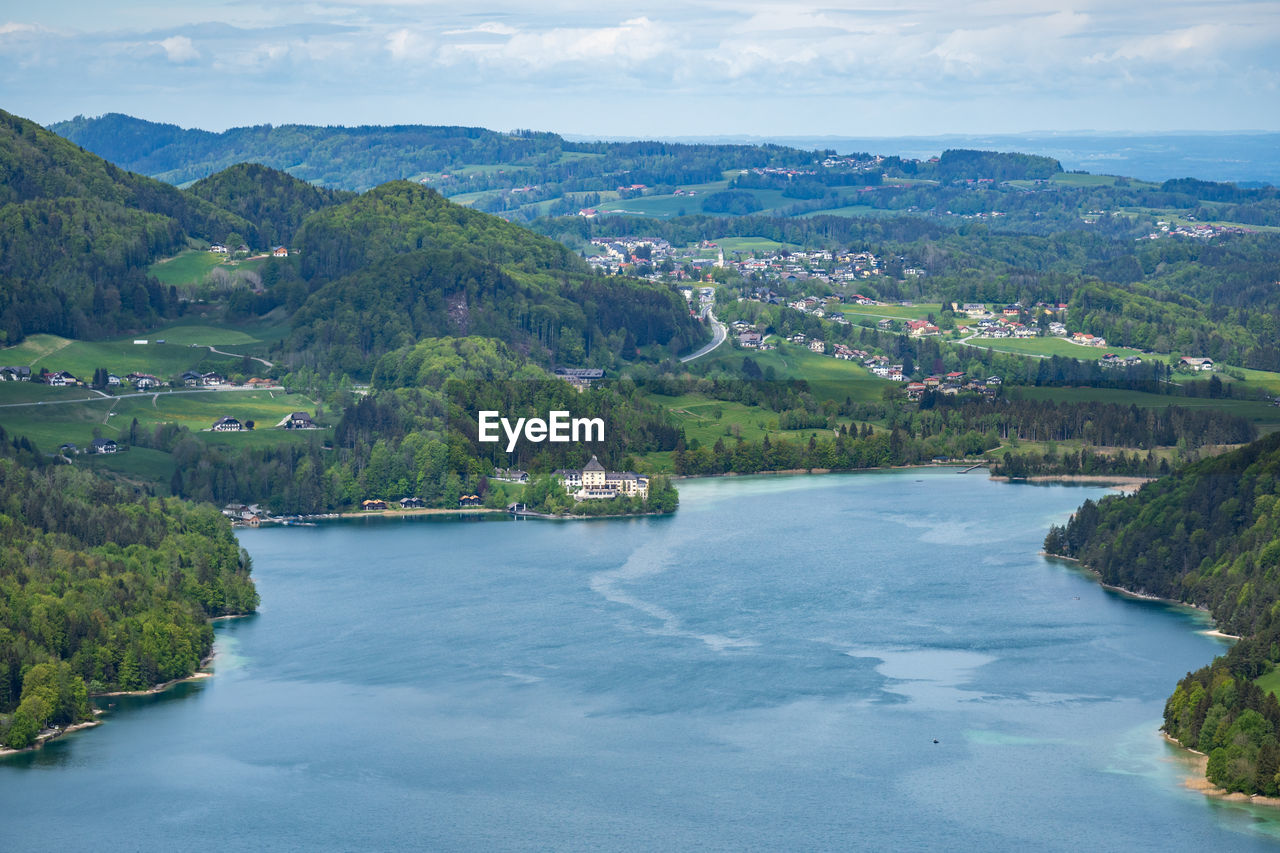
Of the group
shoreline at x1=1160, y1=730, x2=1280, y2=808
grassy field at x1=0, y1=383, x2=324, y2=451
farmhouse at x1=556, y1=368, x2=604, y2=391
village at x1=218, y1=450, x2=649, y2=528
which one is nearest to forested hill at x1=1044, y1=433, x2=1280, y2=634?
shoreline at x1=1160, y1=730, x2=1280, y2=808

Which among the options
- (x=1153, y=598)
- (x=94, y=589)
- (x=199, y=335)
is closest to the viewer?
(x=94, y=589)

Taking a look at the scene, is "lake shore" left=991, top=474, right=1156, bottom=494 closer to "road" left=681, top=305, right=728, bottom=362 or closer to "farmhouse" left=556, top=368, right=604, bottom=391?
"farmhouse" left=556, top=368, right=604, bottom=391

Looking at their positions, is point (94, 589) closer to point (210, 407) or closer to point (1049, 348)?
point (210, 407)

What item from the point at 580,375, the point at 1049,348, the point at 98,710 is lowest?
the point at 98,710

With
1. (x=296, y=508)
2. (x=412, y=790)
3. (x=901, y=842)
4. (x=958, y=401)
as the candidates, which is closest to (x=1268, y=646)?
(x=901, y=842)

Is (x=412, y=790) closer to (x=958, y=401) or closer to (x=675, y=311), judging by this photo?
(x=958, y=401)

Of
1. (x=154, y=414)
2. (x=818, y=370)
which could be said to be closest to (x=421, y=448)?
(x=154, y=414)
